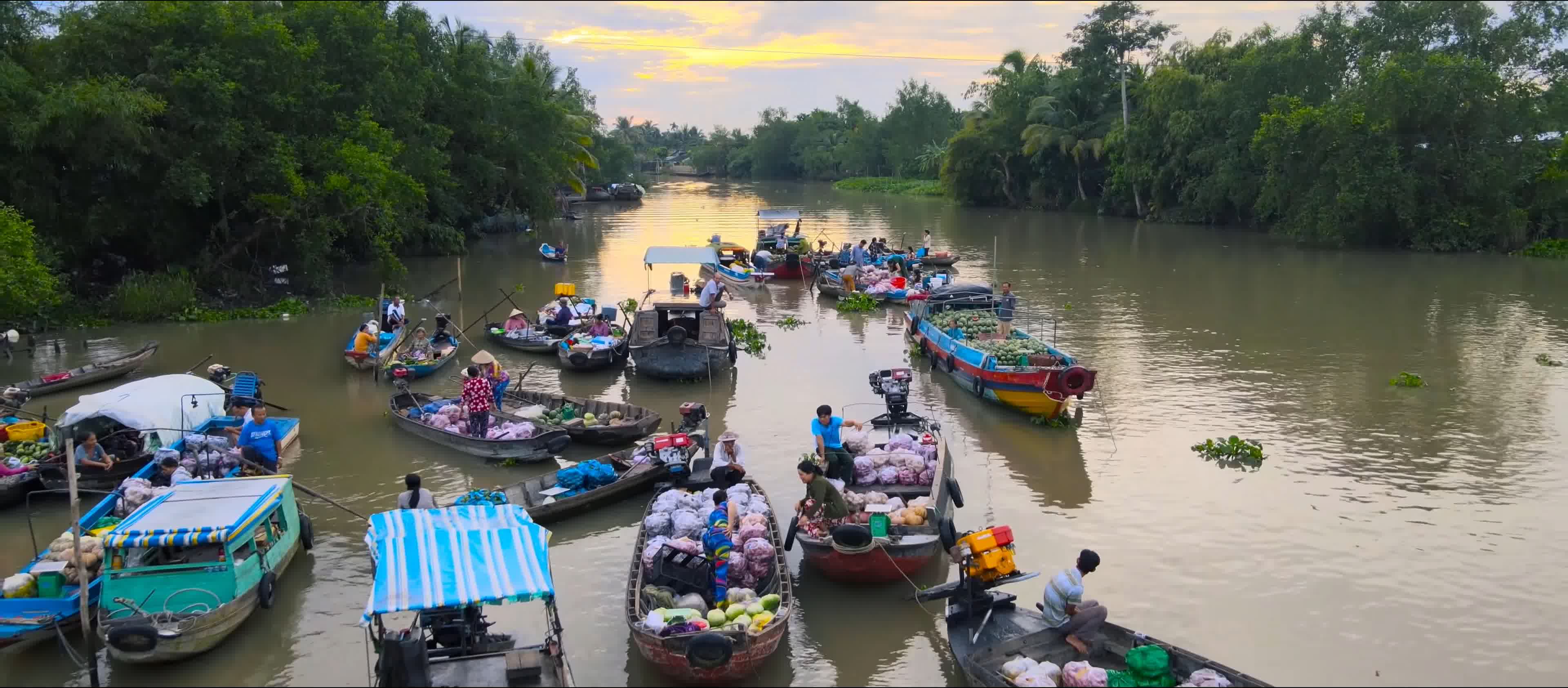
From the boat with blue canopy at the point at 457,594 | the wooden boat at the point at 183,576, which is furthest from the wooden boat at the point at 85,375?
the boat with blue canopy at the point at 457,594

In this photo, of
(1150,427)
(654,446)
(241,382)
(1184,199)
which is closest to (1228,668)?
(654,446)

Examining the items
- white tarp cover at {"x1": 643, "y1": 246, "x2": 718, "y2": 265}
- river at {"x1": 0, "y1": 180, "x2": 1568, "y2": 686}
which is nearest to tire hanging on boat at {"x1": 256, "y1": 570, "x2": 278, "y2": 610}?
river at {"x1": 0, "y1": 180, "x2": 1568, "y2": 686}

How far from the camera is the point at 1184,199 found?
45812mm

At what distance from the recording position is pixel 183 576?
8250 millimetres

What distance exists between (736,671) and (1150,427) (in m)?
8.99

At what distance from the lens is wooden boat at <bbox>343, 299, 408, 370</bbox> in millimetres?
17734

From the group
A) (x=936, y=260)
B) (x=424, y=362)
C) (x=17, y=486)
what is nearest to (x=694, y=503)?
(x=17, y=486)

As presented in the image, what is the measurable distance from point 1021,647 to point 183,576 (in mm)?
6541

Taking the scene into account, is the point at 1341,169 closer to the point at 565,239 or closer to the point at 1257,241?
the point at 1257,241

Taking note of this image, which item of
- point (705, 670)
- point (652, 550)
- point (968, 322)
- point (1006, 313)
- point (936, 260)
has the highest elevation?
point (936, 260)

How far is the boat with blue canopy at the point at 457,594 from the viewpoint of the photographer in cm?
704

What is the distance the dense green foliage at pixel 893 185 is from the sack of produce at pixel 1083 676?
60.3m

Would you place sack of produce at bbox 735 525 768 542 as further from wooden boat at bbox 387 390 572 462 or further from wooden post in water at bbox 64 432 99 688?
wooden post in water at bbox 64 432 99 688

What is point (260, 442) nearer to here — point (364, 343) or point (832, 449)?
point (832, 449)
